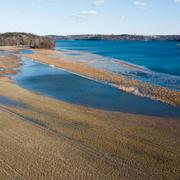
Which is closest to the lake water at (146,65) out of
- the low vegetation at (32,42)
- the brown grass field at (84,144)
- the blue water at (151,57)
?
the blue water at (151,57)

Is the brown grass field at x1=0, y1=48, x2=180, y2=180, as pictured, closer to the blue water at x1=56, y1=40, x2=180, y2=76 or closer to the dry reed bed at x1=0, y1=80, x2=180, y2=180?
the dry reed bed at x1=0, y1=80, x2=180, y2=180

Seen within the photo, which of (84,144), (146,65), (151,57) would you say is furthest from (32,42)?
(84,144)

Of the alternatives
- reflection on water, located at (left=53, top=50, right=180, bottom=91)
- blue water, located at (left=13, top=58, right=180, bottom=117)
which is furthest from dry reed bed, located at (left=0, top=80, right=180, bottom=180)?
reflection on water, located at (left=53, top=50, right=180, bottom=91)

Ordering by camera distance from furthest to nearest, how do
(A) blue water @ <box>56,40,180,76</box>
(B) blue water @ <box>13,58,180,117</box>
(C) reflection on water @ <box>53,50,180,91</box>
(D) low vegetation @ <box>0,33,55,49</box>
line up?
(D) low vegetation @ <box>0,33,55,49</box> < (A) blue water @ <box>56,40,180,76</box> < (C) reflection on water @ <box>53,50,180,91</box> < (B) blue water @ <box>13,58,180,117</box>

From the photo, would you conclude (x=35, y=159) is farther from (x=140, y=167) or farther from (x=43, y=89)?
(x=43, y=89)

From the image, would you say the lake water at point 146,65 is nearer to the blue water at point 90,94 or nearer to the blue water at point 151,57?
the blue water at point 151,57

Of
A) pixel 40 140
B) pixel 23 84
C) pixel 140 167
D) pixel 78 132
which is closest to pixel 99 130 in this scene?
pixel 78 132
